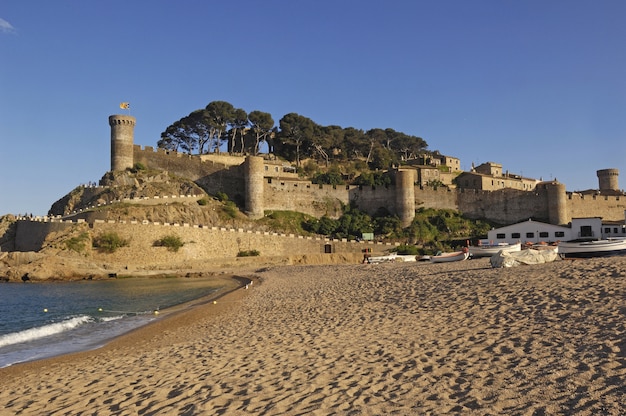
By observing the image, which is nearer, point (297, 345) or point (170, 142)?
point (297, 345)

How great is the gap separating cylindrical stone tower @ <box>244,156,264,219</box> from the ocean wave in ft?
115

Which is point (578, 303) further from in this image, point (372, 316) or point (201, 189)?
point (201, 189)

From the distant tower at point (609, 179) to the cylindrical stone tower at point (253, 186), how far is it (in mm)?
59851

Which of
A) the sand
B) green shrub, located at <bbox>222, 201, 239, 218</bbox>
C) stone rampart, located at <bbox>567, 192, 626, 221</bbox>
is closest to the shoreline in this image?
the sand

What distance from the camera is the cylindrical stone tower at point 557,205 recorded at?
54.4m

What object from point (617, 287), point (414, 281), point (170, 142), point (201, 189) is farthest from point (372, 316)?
point (170, 142)

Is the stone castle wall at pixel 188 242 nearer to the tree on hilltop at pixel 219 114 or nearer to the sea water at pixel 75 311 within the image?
the sea water at pixel 75 311

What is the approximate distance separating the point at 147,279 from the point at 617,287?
1243 inches

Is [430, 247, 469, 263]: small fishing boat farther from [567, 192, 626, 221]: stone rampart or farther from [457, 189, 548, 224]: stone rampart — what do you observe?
[567, 192, 626, 221]: stone rampart

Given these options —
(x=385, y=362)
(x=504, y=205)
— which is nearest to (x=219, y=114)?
(x=504, y=205)

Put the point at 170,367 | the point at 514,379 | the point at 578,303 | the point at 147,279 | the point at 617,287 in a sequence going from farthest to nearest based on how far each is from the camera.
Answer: the point at 147,279, the point at 617,287, the point at 578,303, the point at 170,367, the point at 514,379

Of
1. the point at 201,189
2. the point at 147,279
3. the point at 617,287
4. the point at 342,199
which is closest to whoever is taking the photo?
the point at 617,287

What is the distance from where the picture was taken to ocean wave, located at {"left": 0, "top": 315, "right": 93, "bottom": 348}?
46.8 feet

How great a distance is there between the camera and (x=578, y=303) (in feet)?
31.4
